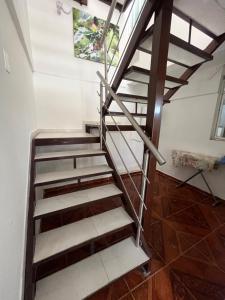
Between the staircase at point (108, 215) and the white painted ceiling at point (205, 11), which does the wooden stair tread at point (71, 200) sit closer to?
the staircase at point (108, 215)

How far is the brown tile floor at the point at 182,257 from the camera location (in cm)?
108

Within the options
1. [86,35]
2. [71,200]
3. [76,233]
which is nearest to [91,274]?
[76,233]

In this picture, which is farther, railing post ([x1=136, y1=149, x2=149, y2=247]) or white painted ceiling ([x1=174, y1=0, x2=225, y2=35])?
white painted ceiling ([x1=174, y1=0, x2=225, y2=35])

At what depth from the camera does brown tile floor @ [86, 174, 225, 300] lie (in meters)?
1.08

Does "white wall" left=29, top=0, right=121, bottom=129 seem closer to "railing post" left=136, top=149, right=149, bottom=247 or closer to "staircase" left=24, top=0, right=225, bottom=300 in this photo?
"staircase" left=24, top=0, right=225, bottom=300

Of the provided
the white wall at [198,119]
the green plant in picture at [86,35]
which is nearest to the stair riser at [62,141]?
the green plant in picture at [86,35]

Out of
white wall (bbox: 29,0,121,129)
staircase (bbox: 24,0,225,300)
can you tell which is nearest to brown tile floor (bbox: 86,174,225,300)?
staircase (bbox: 24,0,225,300)

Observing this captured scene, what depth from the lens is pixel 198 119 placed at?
8.15ft

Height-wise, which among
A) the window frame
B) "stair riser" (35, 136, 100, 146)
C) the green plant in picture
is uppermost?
the green plant in picture

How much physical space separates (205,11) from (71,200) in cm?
203

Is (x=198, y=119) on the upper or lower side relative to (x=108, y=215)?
upper

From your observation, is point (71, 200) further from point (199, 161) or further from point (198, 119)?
point (198, 119)

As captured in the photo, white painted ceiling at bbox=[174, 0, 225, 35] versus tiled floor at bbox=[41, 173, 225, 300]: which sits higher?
white painted ceiling at bbox=[174, 0, 225, 35]

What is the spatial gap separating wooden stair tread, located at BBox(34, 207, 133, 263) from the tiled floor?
0.31m
